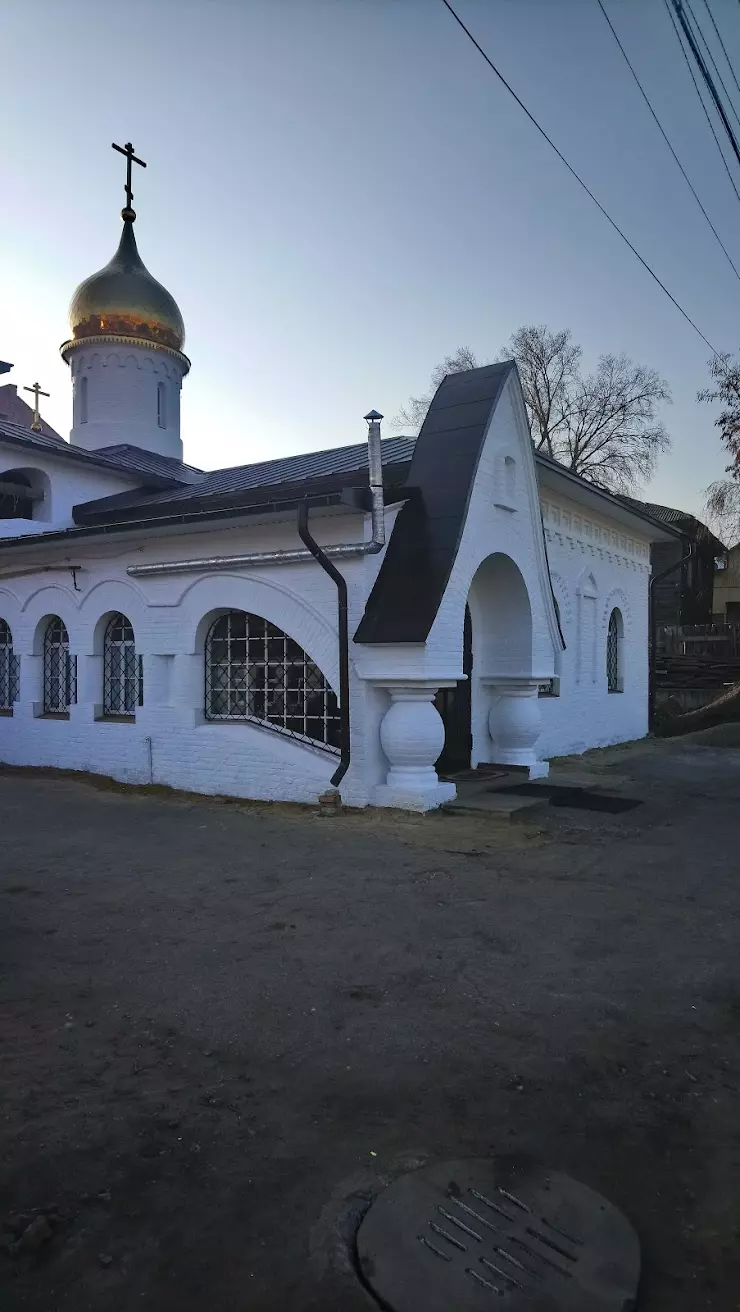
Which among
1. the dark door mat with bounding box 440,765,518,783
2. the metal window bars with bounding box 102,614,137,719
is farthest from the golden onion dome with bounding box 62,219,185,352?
the dark door mat with bounding box 440,765,518,783

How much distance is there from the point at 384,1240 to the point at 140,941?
275cm

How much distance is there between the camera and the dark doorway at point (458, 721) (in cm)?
1013

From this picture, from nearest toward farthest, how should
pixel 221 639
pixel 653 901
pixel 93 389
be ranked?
pixel 653 901
pixel 221 639
pixel 93 389

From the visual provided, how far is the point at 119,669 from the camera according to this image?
1106 centimetres

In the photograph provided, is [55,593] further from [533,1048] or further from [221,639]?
[533,1048]

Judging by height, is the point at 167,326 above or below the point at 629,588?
above

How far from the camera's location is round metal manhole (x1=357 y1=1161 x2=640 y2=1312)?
77.8 inches

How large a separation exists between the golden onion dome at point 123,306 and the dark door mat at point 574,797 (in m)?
12.7

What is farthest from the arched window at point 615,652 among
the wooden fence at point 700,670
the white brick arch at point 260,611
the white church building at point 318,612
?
the white brick arch at point 260,611

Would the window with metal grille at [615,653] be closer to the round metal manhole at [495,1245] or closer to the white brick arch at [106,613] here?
the white brick arch at [106,613]

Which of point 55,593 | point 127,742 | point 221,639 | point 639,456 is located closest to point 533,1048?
point 221,639

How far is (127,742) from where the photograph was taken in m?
10.5

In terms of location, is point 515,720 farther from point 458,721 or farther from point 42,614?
point 42,614

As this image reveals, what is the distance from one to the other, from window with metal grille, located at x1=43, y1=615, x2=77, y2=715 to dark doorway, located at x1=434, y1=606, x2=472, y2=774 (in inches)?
212
